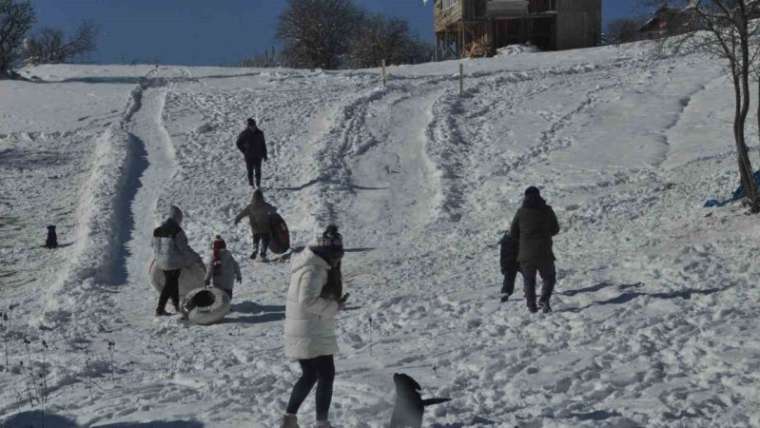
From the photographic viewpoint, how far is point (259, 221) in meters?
16.6

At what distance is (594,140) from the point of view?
2517 cm

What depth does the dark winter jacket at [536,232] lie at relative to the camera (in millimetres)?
10781

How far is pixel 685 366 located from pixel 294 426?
3.50 metres

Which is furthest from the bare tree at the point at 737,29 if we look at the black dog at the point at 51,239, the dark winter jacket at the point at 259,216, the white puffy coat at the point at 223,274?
the black dog at the point at 51,239

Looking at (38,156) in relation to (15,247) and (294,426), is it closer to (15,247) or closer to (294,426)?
(15,247)

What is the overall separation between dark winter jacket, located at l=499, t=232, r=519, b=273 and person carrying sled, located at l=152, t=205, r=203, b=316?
4.11 m

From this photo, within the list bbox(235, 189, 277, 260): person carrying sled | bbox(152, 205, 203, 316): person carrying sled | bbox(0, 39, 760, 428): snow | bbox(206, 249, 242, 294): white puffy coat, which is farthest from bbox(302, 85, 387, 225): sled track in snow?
bbox(152, 205, 203, 316): person carrying sled

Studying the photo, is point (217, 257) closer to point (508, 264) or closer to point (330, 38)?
point (508, 264)

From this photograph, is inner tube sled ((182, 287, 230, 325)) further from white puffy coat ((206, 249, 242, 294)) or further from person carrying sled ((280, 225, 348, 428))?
person carrying sled ((280, 225, 348, 428))

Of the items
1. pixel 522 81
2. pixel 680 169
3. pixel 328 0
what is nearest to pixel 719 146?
pixel 680 169

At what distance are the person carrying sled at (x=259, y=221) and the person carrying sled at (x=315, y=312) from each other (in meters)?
10.1

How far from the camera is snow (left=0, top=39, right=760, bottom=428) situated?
25.9ft

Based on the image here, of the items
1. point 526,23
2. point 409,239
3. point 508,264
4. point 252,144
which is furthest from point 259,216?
point 526,23

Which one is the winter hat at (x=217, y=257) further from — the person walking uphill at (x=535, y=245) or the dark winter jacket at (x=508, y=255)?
the person walking uphill at (x=535, y=245)
